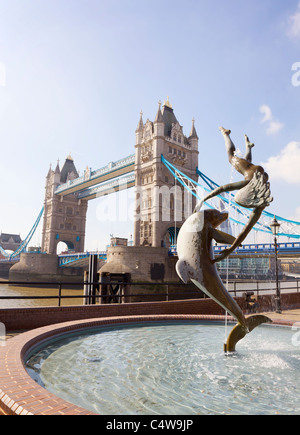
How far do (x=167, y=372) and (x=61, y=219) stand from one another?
2489 inches

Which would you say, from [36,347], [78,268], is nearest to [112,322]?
[36,347]

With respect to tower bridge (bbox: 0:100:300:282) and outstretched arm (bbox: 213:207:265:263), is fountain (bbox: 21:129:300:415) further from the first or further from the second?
tower bridge (bbox: 0:100:300:282)

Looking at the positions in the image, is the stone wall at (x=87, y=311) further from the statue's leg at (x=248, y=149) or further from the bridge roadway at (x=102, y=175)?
the bridge roadway at (x=102, y=175)

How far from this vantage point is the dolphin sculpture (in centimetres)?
404

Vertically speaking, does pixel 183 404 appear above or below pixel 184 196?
below

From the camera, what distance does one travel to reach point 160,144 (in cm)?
4041

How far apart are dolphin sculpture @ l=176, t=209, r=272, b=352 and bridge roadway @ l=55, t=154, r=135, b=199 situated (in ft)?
134

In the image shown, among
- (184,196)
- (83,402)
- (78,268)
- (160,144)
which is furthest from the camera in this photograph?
(78,268)

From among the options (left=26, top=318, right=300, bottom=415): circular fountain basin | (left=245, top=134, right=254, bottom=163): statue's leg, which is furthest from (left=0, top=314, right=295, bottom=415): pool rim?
(left=245, top=134, right=254, bottom=163): statue's leg

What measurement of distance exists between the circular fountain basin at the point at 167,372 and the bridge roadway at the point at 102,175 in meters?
40.6

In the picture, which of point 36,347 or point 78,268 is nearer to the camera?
point 36,347

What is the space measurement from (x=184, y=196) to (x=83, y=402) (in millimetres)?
41553
